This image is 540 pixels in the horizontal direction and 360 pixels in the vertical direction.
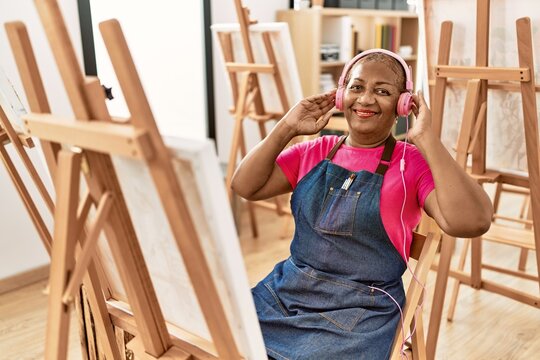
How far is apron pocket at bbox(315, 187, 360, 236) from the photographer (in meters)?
1.41

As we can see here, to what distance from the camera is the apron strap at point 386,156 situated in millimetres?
1447

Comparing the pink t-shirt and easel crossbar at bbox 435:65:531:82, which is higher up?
easel crossbar at bbox 435:65:531:82

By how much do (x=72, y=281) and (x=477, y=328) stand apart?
6.94 feet

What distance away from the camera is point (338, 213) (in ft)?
4.69

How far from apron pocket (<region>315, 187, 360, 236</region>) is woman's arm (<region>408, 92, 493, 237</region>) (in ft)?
0.68

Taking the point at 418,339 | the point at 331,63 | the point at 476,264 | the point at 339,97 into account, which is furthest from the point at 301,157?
the point at 331,63

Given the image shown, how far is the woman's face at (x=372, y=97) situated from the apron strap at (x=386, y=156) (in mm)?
38

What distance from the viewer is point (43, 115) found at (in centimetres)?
104

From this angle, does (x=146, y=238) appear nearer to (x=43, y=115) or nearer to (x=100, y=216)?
(x=100, y=216)

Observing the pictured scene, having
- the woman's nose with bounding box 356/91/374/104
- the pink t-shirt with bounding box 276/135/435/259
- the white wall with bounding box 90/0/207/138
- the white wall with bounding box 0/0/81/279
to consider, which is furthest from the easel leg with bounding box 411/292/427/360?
the white wall with bounding box 90/0/207/138

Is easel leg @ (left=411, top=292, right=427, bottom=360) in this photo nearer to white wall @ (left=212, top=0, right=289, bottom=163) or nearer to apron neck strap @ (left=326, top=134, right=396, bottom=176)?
apron neck strap @ (left=326, top=134, right=396, bottom=176)

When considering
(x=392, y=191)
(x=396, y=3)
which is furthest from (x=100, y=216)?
(x=396, y=3)

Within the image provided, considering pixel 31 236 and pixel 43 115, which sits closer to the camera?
pixel 43 115

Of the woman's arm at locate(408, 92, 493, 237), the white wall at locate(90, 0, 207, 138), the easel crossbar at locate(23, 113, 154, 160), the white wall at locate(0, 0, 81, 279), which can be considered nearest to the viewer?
the easel crossbar at locate(23, 113, 154, 160)
